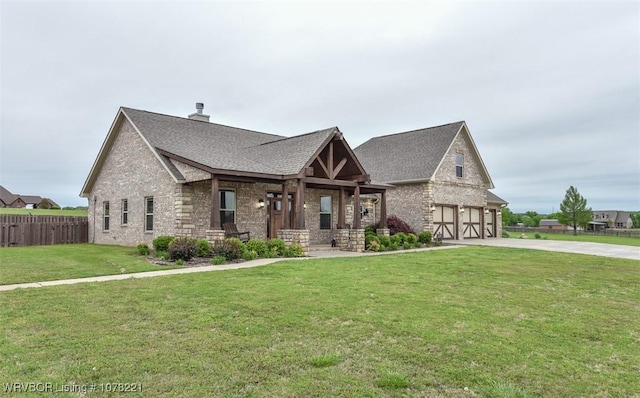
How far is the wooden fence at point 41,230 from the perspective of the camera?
63.9 ft

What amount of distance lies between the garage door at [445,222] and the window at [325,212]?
296 inches

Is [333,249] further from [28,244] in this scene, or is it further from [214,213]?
[28,244]

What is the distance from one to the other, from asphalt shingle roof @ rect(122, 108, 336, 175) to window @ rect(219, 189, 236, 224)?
1.55 metres

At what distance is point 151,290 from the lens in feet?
25.2

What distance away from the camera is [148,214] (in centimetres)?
1822

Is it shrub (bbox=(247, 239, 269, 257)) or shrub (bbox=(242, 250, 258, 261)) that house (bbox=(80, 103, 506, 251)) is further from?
shrub (bbox=(242, 250, 258, 261))

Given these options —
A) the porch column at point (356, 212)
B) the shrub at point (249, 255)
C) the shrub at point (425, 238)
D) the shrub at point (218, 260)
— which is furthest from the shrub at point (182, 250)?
the shrub at point (425, 238)

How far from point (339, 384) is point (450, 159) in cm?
2446

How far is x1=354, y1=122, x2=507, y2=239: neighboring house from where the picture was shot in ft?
82.3

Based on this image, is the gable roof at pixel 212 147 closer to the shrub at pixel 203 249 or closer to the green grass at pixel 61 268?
the shrub at pixel 203 249

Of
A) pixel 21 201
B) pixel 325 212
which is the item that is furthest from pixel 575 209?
pixel 21 201

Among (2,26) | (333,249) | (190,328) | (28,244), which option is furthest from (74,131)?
(190,328)

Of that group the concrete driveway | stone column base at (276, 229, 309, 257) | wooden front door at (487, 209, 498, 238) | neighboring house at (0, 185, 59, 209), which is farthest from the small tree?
neighboring house at (0, 185, 59, 209)

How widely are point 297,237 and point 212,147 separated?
6396mm
